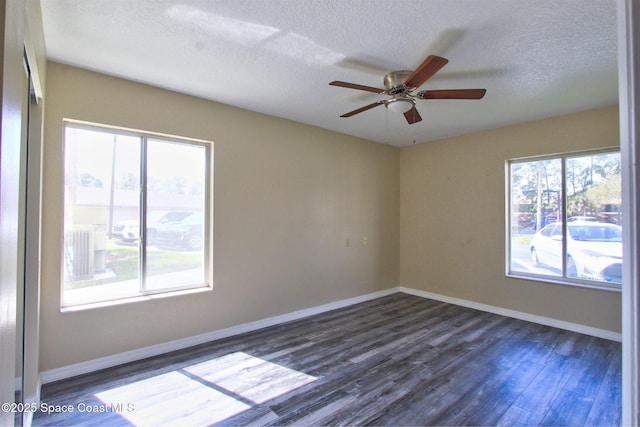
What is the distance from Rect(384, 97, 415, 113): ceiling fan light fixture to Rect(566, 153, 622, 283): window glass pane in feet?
8.80

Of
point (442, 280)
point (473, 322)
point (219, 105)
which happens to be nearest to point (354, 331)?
point (473, 322)

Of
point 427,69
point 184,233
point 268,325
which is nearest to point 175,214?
point 184,233

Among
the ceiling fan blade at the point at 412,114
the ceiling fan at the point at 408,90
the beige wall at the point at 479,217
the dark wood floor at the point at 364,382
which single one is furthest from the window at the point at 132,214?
the beige wall at the point at 479,217

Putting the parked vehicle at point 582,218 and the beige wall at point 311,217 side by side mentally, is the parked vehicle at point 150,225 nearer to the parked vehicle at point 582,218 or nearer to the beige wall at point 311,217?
the beige wall at point 311,217

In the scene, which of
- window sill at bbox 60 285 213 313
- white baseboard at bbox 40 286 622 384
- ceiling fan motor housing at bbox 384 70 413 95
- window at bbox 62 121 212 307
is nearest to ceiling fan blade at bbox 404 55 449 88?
ceiling fan motor housing at bbox 384 70 413 95

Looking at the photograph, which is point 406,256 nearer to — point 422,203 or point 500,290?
point 422,203

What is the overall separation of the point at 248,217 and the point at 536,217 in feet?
12.8

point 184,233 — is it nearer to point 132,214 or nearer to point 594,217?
point 132,214

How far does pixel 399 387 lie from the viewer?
2543 millimetres

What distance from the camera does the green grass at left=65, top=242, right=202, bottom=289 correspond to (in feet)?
9.64

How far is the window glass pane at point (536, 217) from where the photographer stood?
405cm

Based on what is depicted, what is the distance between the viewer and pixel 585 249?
3822mm

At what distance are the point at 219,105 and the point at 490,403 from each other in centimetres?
386

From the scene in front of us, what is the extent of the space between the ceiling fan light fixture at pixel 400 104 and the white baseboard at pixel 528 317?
336cm
